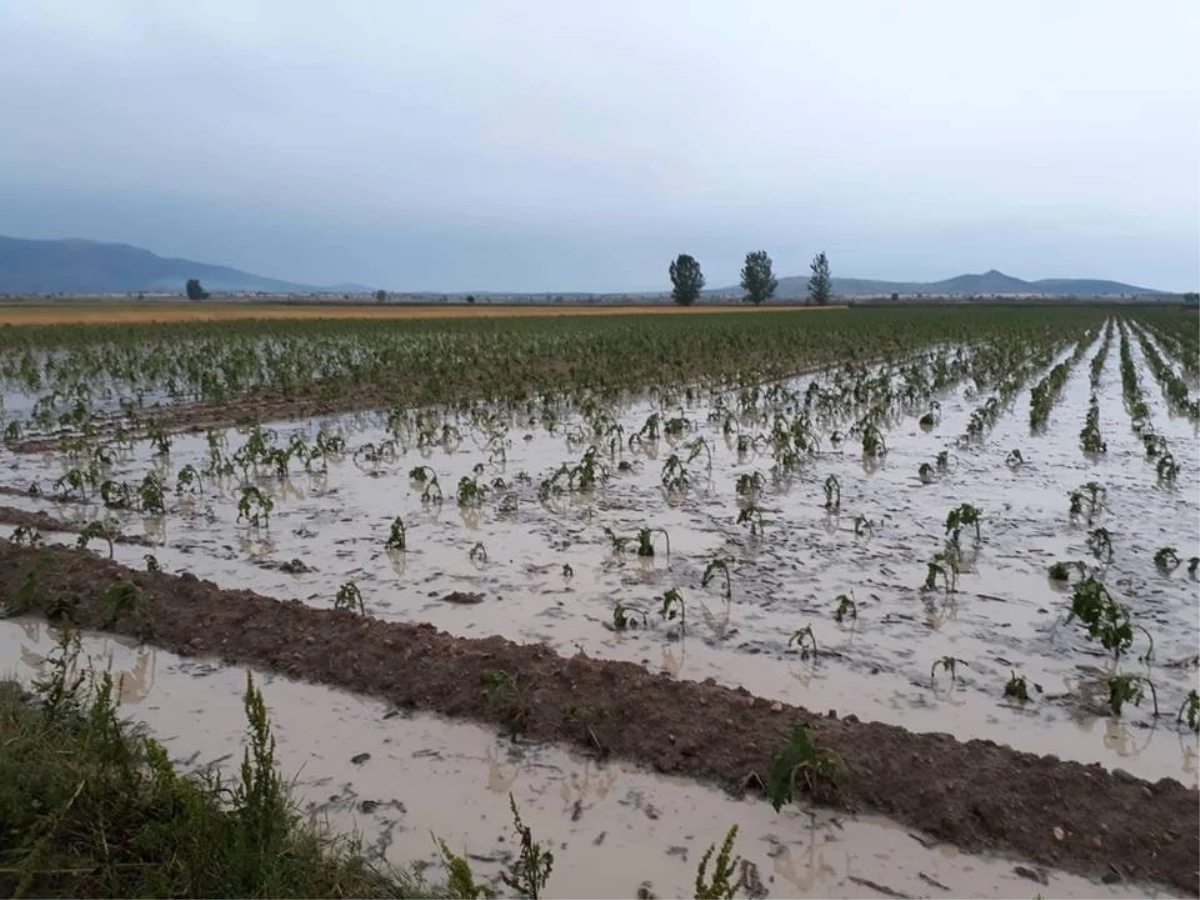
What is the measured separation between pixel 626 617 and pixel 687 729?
1.33 meters

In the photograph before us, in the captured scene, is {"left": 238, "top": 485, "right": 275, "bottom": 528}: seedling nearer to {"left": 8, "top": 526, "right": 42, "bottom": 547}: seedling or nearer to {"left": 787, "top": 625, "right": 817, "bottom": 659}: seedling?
{"left": 8, "top": 526, "right": 42, "bottom": 547}: seedling

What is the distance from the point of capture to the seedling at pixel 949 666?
13.2 ft

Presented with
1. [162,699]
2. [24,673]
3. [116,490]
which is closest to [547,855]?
[162,699]

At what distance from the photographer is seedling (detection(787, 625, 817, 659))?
168 inches

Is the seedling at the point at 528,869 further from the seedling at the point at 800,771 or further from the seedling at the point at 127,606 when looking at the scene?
the seedling at the point at 127,606

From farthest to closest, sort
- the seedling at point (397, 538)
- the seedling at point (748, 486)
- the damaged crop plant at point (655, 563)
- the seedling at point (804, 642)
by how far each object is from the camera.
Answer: the seedling at point (748, 486) < the seedling at point (397, 538) < the seedling at point (804, 642) < the damaged crop plant at point (655, 563)

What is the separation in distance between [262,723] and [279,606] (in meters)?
2.39

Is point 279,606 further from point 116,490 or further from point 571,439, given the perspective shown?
point 571,439

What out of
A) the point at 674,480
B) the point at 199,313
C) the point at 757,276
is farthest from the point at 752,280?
the point at 674,480

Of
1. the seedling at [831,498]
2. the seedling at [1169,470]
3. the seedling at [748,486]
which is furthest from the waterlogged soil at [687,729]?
the seedling at [1169,470]

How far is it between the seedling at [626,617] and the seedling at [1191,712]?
2.63m

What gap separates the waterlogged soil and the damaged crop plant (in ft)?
0.07

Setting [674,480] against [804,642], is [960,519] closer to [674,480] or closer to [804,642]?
[804,642]

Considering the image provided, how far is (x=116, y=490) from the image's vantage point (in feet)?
23.9
